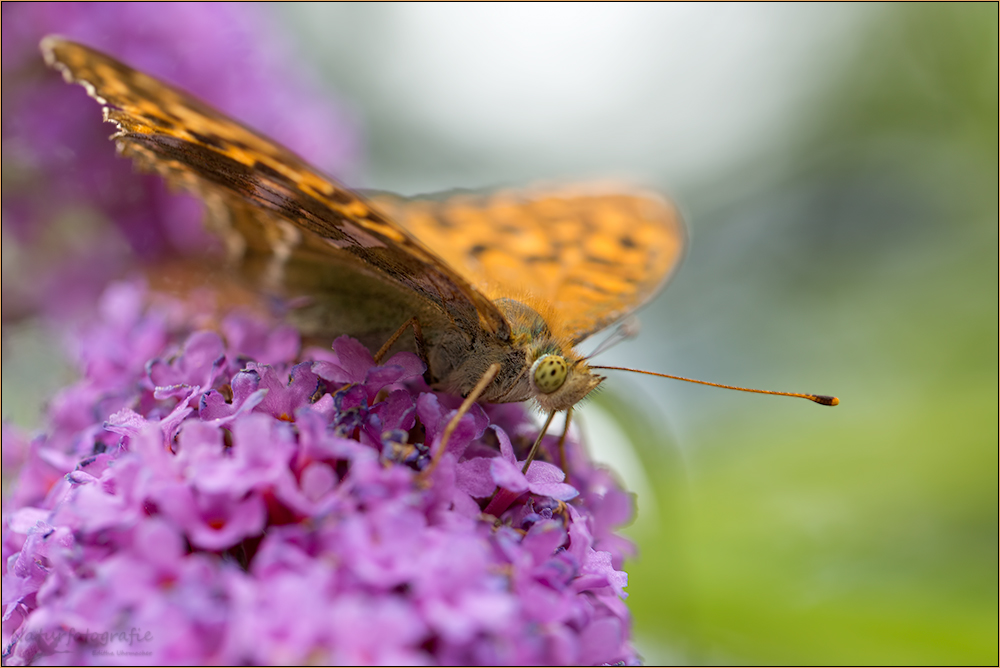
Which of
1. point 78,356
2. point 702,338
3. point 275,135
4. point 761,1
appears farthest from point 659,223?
point 761,1

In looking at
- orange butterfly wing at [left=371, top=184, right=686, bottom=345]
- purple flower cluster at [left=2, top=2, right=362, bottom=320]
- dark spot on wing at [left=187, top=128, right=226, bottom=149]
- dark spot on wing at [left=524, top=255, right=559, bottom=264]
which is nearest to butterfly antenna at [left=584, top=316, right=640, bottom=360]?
orange butterfly wing at [left=371, top=184, right=686, bottom=345]

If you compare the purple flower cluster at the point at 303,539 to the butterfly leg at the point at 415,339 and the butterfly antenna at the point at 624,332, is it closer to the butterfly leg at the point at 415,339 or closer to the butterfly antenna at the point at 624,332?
the butterfly leg at the point at 415,339

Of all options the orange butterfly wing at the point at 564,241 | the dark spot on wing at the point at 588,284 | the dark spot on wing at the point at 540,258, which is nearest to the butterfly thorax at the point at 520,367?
the orange butterfly wing at the point at 564,241

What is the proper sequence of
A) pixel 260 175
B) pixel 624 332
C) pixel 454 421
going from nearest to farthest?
pixel 454 421 → pixel 260 175 → pixel 624 332

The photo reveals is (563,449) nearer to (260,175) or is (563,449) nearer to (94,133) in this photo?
(260,175)

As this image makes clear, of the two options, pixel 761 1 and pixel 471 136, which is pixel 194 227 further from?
pixel 761 1

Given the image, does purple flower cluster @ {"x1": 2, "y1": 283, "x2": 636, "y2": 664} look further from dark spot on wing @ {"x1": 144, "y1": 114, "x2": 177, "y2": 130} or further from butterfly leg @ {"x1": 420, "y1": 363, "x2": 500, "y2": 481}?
dark spot on wing @ {"x1": 144, "y1": 114, "x2": 177, "y2": 130}

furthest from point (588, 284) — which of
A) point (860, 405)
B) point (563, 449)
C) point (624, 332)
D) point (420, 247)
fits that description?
point (860, 405)
